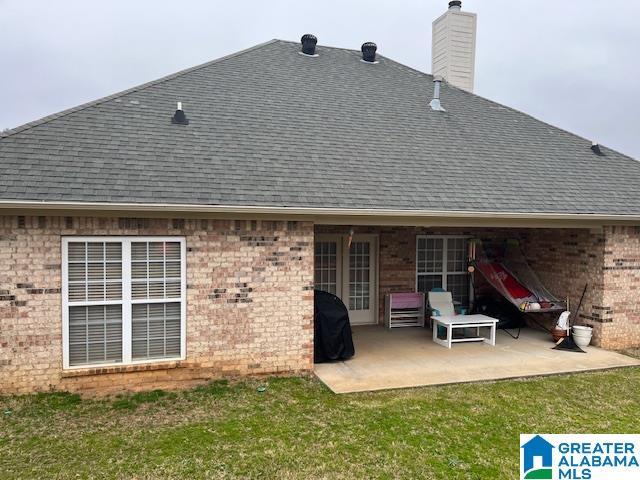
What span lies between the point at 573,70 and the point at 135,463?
31917 millimetres

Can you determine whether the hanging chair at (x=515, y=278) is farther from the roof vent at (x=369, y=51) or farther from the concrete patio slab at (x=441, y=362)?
the roof vent at (x=369, y=51)

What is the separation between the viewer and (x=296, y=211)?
6688 mm

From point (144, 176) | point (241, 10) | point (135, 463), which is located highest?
point (241, 10)

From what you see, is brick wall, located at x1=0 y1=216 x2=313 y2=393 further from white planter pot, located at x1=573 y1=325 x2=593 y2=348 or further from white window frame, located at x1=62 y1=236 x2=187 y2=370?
white planter pot, located at x1=573 y1=325 x2=593 y2=348

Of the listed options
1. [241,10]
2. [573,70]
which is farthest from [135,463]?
[573,70]

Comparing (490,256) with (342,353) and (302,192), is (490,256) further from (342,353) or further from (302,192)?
(302,192)

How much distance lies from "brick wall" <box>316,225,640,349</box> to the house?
4 cm

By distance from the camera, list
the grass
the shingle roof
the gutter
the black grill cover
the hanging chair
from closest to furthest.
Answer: the grass < the gutter < the shingle roof < the black grill cover < the hanging chair

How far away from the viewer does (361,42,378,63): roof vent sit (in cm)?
1246

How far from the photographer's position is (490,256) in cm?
1152

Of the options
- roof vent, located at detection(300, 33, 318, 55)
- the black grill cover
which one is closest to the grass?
the black grill cover

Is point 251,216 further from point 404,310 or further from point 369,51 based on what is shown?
point 369,51

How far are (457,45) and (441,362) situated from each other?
935 cm

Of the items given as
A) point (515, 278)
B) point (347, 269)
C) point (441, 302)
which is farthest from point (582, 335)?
point (347, 269)
